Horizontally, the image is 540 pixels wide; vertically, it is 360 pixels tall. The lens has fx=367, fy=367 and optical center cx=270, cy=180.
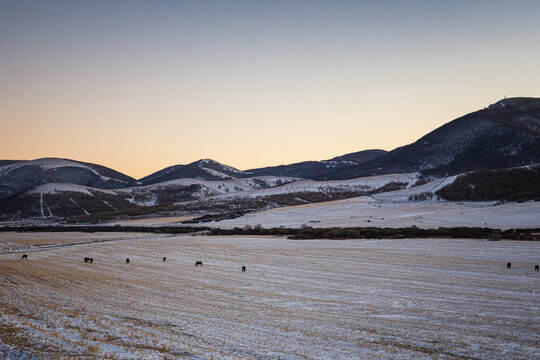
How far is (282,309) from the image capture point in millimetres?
15250

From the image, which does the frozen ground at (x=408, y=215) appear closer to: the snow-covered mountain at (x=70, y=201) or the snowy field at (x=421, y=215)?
the snowy field at (x=421, y=215)

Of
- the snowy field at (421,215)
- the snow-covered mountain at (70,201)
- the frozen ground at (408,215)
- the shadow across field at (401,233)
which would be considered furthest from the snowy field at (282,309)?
the snow-covered mountain at (70,201)

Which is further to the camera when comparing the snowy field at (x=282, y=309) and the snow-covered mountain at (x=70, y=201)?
the snow-covered mountain at (x=70, y=201)

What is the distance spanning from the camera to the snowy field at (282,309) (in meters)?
10.4

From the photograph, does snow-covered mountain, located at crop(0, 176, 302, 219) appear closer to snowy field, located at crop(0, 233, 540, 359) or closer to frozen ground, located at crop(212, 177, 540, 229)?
frozen ground, located at crop(212, 177, 540, 229)

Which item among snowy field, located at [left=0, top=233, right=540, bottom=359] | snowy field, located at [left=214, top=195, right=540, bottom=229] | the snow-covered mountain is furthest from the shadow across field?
the snow-covered mountain

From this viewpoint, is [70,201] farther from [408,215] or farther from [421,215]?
[421,215]

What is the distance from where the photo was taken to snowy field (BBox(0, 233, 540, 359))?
10.4m

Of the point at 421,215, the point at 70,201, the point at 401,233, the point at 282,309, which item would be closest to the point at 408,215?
the point at 421,215

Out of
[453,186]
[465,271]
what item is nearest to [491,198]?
[453,186]

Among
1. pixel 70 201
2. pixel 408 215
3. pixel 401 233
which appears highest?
pixel 70 201

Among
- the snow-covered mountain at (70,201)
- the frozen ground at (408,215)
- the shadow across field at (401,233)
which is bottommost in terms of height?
the shadow across field at (401,233)

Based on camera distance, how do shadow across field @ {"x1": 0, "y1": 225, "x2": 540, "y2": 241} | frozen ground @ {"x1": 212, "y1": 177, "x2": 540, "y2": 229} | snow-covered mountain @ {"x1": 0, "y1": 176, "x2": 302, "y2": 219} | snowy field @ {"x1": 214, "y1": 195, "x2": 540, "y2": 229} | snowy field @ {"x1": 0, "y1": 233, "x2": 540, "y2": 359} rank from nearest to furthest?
snowy field @ {"x1": 0, "y1": 233, "x2": 540, "y2": 359} → shadow across field @ {"x1": 0, "y1": 225, "x2": 540, "y2": 241} → snowy field @ {"x1": 214, "y1": 195, "x2": 540, "y2": 229} → frozen ground @ {"x1": 212, "y1": 177, "x2": 540, "y2": 229} → snow-covered mountain @ {"x1": 0, "y1": 176, "x2": 302, "y2": 219}

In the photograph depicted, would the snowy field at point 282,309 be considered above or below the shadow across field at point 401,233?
above
